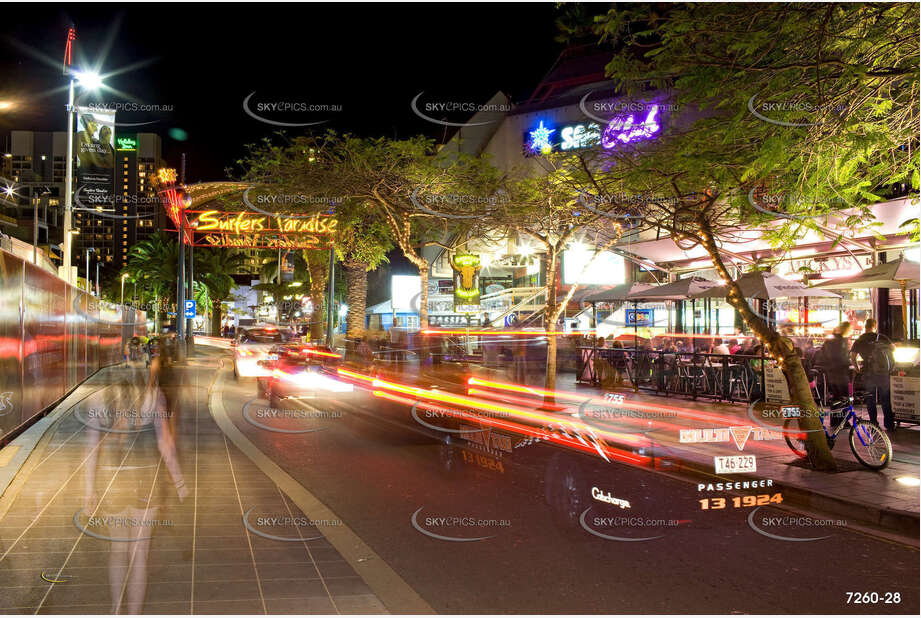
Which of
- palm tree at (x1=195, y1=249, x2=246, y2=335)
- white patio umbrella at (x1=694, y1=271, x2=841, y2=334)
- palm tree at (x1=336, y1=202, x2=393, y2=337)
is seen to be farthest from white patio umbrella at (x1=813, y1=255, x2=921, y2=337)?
palm tree at (x1=195, y1=249, x2=246, y2=335)

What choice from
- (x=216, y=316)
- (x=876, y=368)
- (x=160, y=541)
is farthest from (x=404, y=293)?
(x=160, y=541)

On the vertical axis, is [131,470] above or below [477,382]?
below

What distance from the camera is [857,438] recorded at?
9.33 metres

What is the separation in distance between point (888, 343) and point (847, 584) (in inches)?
313

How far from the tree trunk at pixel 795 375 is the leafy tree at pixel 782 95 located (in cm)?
2

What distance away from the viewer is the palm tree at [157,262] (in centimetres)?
5325

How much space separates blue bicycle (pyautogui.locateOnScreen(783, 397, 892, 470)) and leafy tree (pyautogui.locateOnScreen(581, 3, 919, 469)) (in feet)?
1.80

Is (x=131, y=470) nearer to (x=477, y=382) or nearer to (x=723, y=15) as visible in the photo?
(x=477, y=382)

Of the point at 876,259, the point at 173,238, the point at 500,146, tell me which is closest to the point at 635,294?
the point at 876,259

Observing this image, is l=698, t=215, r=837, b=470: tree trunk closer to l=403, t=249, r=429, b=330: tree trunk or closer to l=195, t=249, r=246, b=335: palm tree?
l=403, t=249, r=429, b=330: tree trunk

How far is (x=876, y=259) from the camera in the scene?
18.5m

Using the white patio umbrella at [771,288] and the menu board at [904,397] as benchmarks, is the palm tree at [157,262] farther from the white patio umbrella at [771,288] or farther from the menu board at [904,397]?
the menu board at [904,397]

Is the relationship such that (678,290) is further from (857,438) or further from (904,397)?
(857,438)

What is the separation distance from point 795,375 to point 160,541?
8.18 meters
